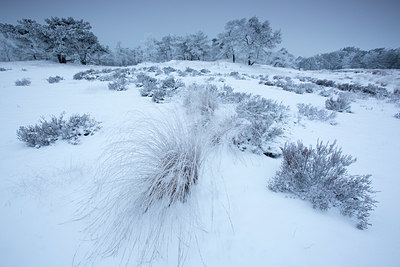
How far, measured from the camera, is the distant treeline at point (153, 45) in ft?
80.4

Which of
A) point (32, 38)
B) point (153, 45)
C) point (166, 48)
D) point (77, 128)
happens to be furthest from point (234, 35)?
point (77, 128)

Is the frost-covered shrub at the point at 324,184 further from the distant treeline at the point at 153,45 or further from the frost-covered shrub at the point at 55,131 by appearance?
the distant treeline at the point at 153,45

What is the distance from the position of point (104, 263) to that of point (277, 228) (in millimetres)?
1559

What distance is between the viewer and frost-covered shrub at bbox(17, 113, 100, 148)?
2732 millimetres

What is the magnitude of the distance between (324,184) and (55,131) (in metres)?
4.41

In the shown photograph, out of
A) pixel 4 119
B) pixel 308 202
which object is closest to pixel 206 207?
pixel 308 202

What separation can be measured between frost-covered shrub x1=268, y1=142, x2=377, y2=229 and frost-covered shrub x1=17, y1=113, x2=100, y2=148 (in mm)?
3562

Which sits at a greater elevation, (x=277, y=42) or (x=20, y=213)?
(x=277, y=42)

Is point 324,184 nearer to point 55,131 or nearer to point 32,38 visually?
point 55,131

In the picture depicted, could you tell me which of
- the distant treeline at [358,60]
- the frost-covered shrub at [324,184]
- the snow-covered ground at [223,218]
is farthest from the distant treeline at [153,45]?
the frost-covered shrub at [324,184]

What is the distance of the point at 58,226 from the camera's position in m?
1.52

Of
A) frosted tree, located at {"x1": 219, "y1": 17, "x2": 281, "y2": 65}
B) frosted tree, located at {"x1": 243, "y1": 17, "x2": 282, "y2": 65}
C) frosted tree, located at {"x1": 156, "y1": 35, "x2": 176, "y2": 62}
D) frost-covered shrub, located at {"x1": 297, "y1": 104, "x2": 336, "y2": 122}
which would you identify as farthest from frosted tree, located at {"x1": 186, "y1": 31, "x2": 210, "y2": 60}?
frost-covered shrub, located at {"x1": 297, "y1": 104, "x2": 336, "y2": 122}

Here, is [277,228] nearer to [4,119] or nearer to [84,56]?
[4,119]

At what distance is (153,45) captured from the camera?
52344 mm
